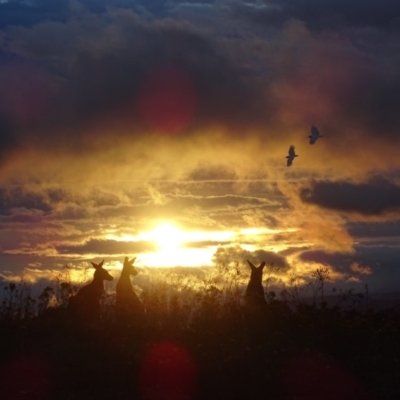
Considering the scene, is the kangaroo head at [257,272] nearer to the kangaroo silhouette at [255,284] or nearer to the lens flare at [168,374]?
the kangaroo silhouette at [255,284]

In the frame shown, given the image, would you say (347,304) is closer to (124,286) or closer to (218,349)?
(218,349)

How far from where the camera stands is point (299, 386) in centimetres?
1388

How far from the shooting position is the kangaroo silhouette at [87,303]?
18.0m

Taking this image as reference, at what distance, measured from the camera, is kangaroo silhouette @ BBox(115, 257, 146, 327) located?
58.9ft

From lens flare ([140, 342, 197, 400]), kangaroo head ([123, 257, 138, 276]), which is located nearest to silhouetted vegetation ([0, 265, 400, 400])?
lens flare ([140, 342, 197, 400])

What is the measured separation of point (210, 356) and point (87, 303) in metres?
4.94

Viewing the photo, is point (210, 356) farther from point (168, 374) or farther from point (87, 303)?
point (87, 303)

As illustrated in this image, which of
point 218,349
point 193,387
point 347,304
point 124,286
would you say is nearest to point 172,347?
point 218,349

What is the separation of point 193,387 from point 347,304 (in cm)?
662

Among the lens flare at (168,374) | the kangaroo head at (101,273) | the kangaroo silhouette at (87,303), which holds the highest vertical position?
the kangaroo head at (101,273)

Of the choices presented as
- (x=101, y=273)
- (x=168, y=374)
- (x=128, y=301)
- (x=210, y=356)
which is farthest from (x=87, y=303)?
(x=168, y=374)

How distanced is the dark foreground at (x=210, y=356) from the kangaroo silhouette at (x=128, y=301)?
0.32 meters

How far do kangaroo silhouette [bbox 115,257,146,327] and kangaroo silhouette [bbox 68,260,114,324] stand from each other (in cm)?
49

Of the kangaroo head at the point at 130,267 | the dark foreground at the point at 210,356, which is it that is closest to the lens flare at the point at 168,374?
the dark foreground at the point at 210,356
